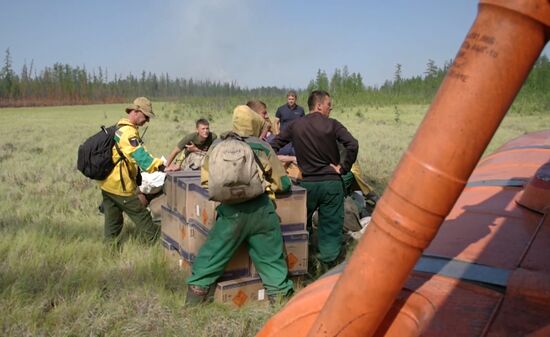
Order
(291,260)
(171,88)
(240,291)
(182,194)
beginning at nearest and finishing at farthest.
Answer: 1. (240,291)
2. (291,260)
3. (182,194)
4. (171,88)

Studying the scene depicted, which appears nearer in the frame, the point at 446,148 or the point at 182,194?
the point at 446,148

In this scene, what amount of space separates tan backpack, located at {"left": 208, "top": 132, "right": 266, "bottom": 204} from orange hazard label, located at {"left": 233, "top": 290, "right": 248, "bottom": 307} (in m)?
0.80

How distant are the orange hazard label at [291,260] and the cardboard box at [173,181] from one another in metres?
1.29

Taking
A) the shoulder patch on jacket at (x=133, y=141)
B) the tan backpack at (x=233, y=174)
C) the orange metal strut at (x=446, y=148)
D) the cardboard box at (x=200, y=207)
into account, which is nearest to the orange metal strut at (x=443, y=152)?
the orange metal strut at (x=446, y=148)

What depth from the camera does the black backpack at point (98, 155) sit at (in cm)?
561

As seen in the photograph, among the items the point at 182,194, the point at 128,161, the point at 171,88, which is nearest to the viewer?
the point at 182,194

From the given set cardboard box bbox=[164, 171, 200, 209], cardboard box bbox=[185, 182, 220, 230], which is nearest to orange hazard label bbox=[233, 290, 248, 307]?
cardboard box bbox=[185, 182, 220, 230]

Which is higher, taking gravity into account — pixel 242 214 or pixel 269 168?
pixel 269 168

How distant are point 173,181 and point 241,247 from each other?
136 cm

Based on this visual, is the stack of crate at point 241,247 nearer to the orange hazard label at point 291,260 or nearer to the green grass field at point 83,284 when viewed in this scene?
the orange hazard label at point 291,260

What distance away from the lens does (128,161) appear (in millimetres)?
5766

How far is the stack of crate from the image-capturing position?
14.7 ft

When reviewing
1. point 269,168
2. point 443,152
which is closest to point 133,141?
point 269,168

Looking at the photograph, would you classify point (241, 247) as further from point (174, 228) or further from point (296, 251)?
point (174, 228)
